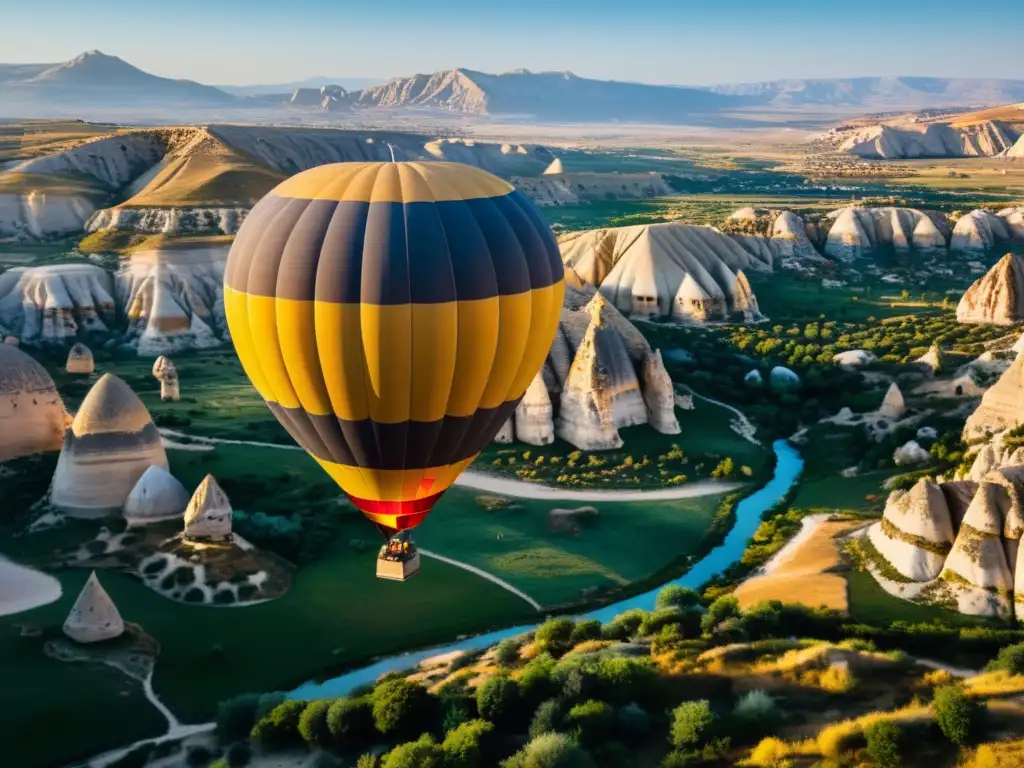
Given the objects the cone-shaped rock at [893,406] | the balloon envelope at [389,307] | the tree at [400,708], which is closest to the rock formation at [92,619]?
the balloon envelope at [389,307]

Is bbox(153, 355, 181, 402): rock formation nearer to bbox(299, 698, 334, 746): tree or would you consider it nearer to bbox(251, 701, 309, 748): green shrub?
bbox(251, 701, 309, 748): green shrub

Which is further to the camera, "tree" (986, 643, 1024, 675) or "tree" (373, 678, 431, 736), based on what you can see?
"tree" (373, 678, 431, 736)

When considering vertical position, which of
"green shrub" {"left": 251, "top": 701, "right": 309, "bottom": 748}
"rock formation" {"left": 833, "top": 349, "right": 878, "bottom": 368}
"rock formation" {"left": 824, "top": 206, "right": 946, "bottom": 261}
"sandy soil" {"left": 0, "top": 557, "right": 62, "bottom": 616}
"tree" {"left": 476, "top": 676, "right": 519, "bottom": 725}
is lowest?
"sandy soil" {"left": 0, "top": 557, "right": 62, "bottom": 616}

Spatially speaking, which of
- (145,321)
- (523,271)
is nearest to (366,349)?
(523,271)

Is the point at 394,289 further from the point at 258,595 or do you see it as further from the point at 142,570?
the point at 142,570

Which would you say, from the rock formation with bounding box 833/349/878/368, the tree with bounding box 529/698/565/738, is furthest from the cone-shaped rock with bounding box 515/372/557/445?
the tree with bounding box 529/698/565/738

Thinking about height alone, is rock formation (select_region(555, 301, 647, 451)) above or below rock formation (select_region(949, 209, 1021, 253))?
below
